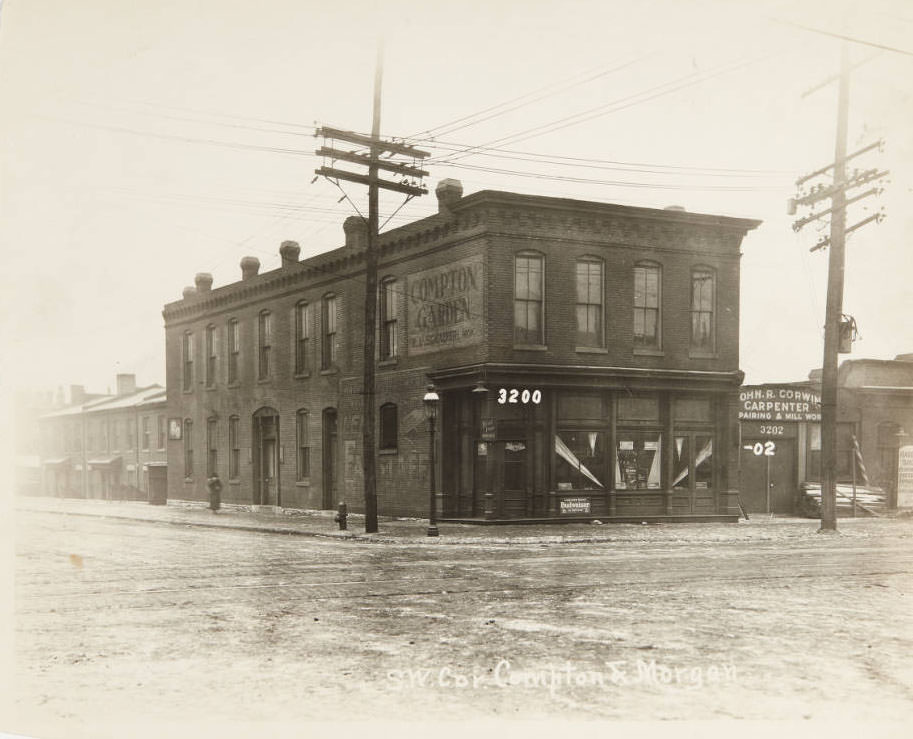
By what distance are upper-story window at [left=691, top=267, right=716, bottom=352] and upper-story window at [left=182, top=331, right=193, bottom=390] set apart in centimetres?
1781

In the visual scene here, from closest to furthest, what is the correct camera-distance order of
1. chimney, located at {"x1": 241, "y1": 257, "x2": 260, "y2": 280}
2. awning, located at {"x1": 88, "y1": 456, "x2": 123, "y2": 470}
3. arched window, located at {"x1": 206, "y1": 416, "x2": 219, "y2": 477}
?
chimney, located at {"x1": 241, "y1": 257, "x2": 260, "y2": 280}, arched window, located at {"x1": 206, "y1": 416, "x2": 219, "y2": 477}, awning, located at {"x1": 88, "y1": 456, "x2": 123, "y2": 470}

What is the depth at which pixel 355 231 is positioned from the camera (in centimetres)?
2719

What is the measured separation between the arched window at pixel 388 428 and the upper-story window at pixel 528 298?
16.0ft

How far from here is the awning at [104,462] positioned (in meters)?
37.0

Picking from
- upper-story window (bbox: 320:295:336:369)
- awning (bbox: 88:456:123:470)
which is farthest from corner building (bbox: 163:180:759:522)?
awning (bbox: 88:456:123:470)

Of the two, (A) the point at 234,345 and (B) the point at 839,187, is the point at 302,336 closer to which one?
(A) the point at 234,345

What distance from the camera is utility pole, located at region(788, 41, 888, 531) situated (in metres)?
10.9

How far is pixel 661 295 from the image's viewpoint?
23.7 meters

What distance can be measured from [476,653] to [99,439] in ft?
101

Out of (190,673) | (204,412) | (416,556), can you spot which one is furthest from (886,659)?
(204,412)

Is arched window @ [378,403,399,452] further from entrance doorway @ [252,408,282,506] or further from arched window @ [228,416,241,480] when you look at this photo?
arched window @ [228,416,241,480]

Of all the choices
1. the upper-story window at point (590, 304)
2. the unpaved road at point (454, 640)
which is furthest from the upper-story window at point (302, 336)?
the unpaved road at point (454, 640)

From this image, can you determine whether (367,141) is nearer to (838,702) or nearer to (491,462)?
(491,462)

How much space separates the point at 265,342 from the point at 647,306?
1317 cm
